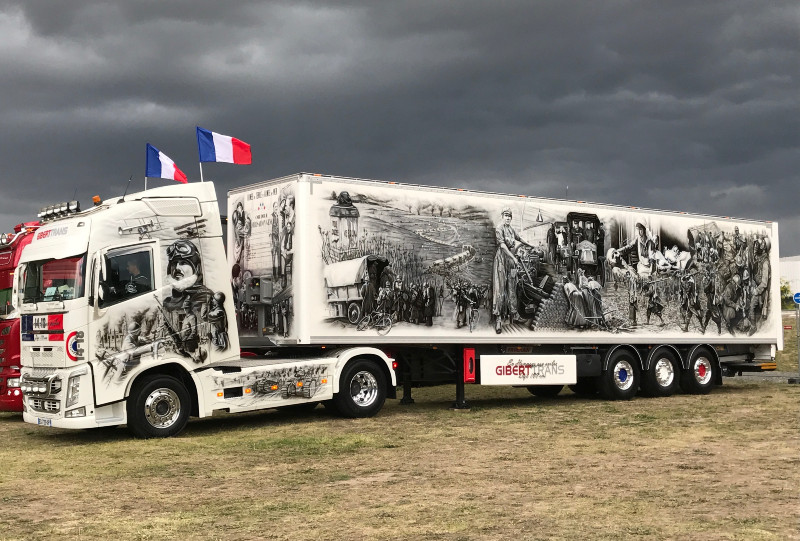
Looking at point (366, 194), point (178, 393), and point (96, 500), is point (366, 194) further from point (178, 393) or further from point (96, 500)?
point (96, 500)

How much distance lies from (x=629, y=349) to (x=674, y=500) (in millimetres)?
12235

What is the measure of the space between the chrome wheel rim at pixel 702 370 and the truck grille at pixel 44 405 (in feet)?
48.5

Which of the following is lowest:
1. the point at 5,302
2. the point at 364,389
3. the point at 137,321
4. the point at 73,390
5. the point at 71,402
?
the point at 364,389

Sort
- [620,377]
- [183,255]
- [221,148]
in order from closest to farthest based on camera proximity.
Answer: [183,255], [221,148], [620,377]

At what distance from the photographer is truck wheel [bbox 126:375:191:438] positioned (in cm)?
1398

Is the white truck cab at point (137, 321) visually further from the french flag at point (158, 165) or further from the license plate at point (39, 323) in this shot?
the french flag at point (158, 165)

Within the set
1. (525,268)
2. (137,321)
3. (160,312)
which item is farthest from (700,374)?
(137,321)

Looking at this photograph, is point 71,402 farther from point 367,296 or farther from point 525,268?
point 525,268

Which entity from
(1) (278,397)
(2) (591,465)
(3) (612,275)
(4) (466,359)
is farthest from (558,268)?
(2) (591,465)

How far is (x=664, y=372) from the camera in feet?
70.2

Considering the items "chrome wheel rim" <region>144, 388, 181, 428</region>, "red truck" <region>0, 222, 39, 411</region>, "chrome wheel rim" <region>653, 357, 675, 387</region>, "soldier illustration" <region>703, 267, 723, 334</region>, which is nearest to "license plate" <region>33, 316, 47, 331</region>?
"chrome wheel rim" <region>144, 388, 181, 428</region>

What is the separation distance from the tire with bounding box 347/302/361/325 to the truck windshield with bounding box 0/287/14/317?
7.09 meters

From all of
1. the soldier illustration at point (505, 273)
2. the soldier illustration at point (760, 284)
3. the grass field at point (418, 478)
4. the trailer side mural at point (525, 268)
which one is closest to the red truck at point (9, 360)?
the grass field at point (418, 478)

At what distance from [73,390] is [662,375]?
13533 millimetres
